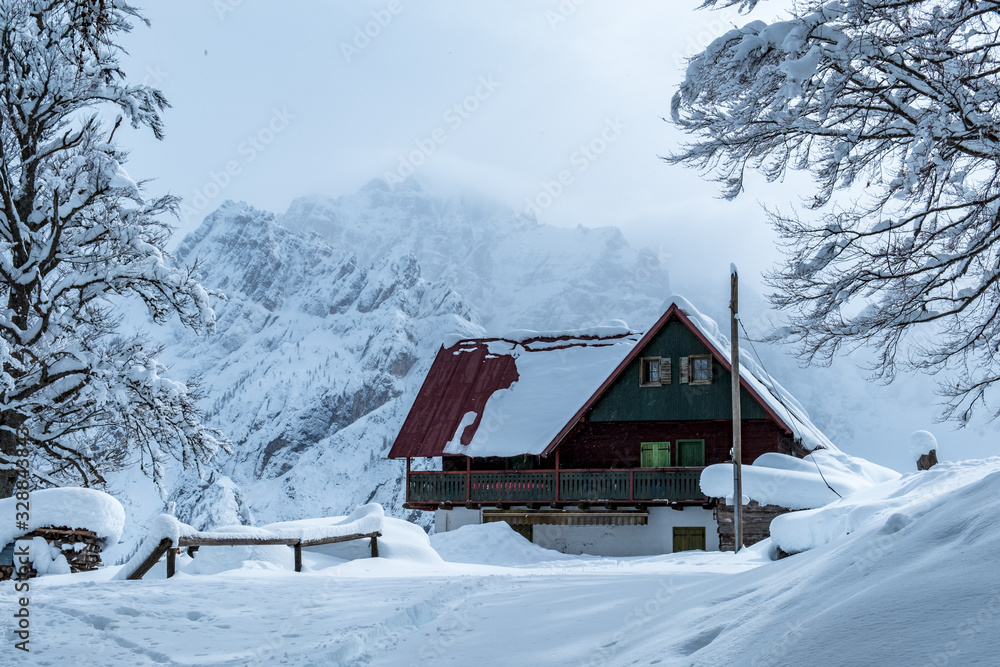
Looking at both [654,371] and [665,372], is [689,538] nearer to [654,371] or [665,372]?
[665,372]

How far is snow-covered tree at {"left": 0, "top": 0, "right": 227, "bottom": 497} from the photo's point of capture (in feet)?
42.8

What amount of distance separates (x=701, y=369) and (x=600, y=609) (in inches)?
771

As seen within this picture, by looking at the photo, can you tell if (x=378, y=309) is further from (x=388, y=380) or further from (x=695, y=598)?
(x=695, y=598)

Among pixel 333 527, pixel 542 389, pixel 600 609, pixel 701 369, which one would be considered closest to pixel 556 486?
pixel 542 389

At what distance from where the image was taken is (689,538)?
85.4 feet

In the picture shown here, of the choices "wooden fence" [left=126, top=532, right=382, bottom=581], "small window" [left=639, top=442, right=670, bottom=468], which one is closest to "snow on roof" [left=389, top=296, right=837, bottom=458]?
"small window" [left=639, top=442, right=670, bottom=468]

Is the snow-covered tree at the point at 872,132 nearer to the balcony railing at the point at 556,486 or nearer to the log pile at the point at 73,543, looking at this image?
the log pile at the point at 73,543

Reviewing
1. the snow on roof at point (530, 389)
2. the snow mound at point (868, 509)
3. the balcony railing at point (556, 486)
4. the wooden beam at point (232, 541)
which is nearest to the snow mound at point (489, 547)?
the balcony railing at point (556, 486)

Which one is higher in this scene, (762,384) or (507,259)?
(507,259)

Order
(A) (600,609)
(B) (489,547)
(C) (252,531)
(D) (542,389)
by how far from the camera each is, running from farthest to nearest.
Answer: (D) (542,389), (B) (489,547), (C) (252,531), (A) (600,609)

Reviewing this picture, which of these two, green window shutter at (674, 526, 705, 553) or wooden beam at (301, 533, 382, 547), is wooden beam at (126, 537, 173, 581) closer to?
wooden beam at (301, 533, 382, 547)

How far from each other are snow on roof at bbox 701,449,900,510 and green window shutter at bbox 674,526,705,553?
485 centimetres

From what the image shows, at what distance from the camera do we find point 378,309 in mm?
141250

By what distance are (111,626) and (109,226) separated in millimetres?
7729
